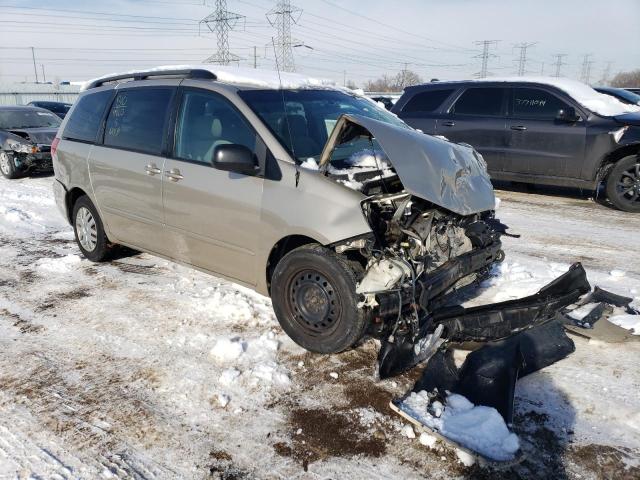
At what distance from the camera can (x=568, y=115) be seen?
25.4ft

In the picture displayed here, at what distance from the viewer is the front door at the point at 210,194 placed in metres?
3.75

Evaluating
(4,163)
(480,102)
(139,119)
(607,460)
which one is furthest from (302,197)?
(4,163)

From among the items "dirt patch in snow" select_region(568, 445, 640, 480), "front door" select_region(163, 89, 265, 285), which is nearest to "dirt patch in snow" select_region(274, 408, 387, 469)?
"dirt patch in snow" select_region(568, 445, 640, 480)

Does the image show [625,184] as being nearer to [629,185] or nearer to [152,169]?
[629,185]

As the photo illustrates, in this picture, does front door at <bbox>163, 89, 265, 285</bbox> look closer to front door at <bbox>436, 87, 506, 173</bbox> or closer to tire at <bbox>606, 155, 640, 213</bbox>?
front door at <bbox>436, 87, 506, 173</bbox>

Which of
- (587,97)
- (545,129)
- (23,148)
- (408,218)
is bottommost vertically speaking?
(23,148)

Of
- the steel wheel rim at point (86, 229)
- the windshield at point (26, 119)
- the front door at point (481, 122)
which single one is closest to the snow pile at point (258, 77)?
the steel wheel rim at point (86, 229)

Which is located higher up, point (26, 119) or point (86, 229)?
point (26, 119)

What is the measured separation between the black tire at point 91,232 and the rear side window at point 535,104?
656 cm

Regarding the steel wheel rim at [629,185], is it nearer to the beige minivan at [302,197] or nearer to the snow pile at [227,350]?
the beige minivan at [302,197]

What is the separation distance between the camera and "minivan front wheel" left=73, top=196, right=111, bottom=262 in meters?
5.30

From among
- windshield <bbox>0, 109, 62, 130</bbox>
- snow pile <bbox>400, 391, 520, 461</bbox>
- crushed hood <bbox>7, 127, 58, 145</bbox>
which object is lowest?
snow pile <bbox>400, 391, 520, 461</bbox>

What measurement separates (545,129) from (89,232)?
6718 mm

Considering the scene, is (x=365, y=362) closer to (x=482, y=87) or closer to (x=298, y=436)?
(x=298, y=436)
